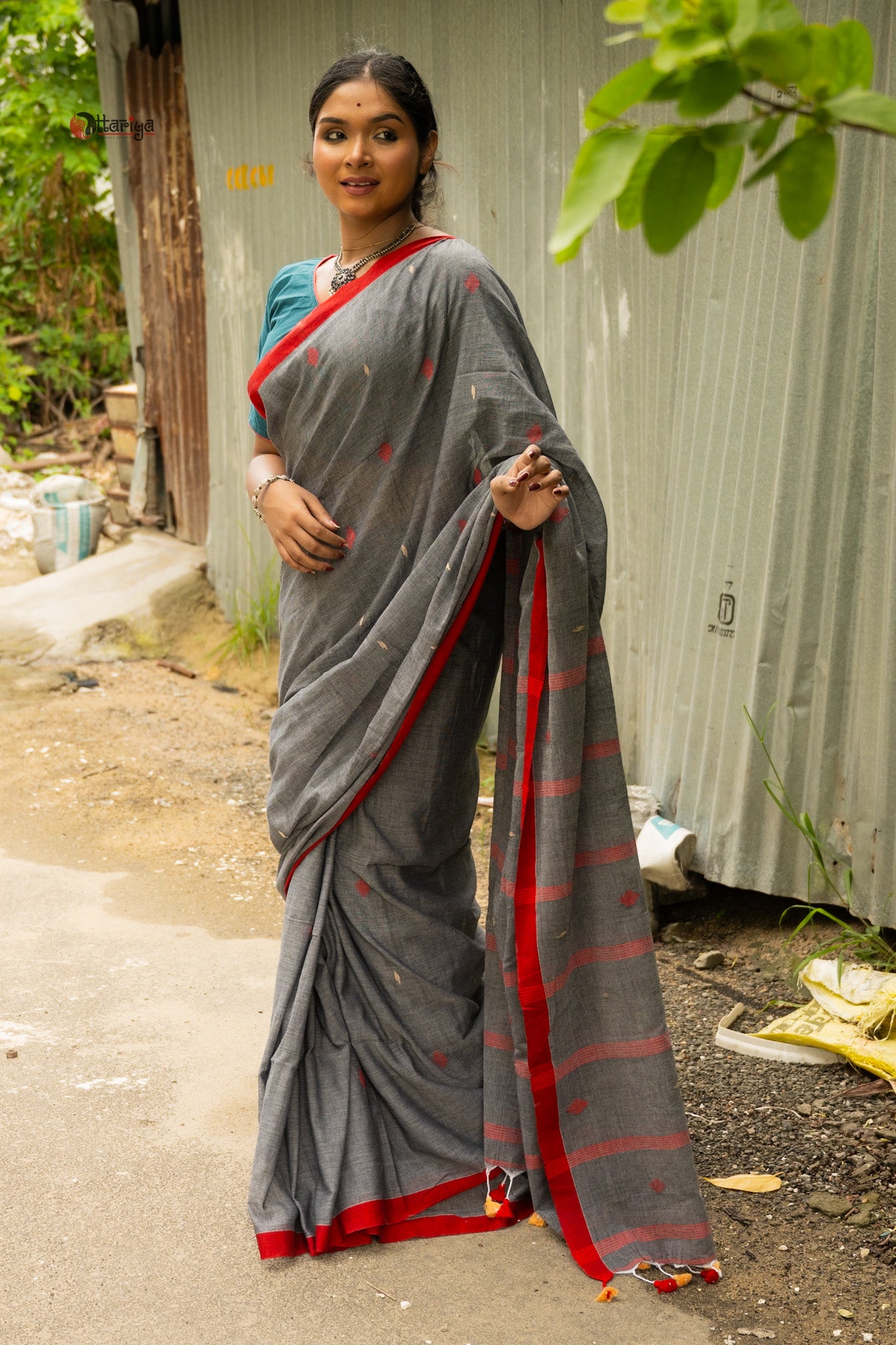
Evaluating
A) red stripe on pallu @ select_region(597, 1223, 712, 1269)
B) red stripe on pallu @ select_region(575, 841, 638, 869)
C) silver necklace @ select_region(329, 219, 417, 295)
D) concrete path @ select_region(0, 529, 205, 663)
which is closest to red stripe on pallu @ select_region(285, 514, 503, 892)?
red stripe on pallu @ select_region(575, 841, 638, 869)

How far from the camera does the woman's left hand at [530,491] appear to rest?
6.72 feet

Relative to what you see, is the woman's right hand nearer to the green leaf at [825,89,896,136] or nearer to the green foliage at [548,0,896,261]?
the green foliage at [548,0,896,261]

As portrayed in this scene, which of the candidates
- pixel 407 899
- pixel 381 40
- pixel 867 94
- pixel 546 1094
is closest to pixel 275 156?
pixel 381 40

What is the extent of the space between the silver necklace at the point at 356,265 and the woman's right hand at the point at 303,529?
374 millimetres

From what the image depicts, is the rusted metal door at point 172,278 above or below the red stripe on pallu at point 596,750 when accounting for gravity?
above

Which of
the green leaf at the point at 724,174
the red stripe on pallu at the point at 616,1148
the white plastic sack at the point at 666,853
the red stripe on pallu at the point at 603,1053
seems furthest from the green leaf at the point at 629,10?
the white plastic sack at the point at 666,853

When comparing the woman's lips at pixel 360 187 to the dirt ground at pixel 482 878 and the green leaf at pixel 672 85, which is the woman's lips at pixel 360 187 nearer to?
the green leaf at pixel 672 85

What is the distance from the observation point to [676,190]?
0.92m

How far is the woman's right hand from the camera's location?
2336mm

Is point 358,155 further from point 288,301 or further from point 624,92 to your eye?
point 624,92

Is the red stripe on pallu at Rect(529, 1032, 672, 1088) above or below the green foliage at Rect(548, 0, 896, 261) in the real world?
below

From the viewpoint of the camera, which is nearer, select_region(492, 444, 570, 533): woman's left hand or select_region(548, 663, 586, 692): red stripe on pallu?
select_region(492, 444, 570, 533): woman's left hand

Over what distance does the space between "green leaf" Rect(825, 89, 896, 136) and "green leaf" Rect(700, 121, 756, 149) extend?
6cm

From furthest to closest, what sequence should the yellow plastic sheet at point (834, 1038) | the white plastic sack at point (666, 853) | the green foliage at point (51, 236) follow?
the green foliage at point (51, 236) < the white plastic sack at point (666, 853) < the yellow plastic sheet at point (834, 1038)
